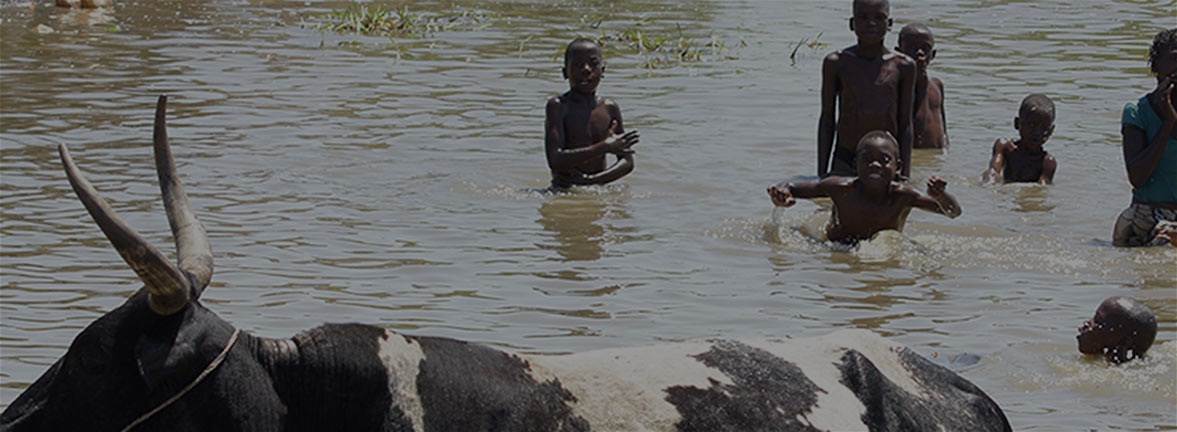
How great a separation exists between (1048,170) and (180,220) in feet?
25.6

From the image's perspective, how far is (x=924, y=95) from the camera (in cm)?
1076

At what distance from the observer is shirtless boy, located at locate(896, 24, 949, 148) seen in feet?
35.1

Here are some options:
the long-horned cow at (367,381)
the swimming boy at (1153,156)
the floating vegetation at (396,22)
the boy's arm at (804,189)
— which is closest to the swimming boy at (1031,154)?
the swimming boy at (1153,156)

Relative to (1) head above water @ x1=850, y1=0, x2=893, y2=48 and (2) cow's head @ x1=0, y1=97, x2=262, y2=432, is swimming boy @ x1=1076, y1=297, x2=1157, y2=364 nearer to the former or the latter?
(1) head above water @ x1=850, y1=0, x2=893, y2=48

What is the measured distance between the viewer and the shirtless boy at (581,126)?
9.50 metres

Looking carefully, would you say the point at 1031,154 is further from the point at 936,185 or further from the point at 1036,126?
the point at 936,185

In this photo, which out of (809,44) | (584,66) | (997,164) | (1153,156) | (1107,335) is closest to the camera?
(1107,335)

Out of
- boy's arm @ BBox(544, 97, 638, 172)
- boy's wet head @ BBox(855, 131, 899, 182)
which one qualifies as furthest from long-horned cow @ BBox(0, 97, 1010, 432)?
boy's arm @ BBox(544, 97, 638, 172)

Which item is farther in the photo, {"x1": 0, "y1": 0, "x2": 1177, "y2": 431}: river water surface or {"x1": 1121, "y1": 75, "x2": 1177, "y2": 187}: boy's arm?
Answer: {"x1": 1121, "y1": 75, "x2": 1177, "y2": 187}: boy's arm

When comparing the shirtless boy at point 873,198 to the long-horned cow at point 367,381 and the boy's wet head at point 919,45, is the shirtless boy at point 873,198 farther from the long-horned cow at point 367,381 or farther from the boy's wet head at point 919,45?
the long-horned cow at point 367,381

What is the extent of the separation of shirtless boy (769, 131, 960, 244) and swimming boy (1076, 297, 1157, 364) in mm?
2026

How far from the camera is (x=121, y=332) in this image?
2.79 m

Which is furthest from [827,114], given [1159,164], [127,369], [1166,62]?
[127,369]

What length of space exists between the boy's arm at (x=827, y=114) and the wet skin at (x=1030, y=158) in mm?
1239
